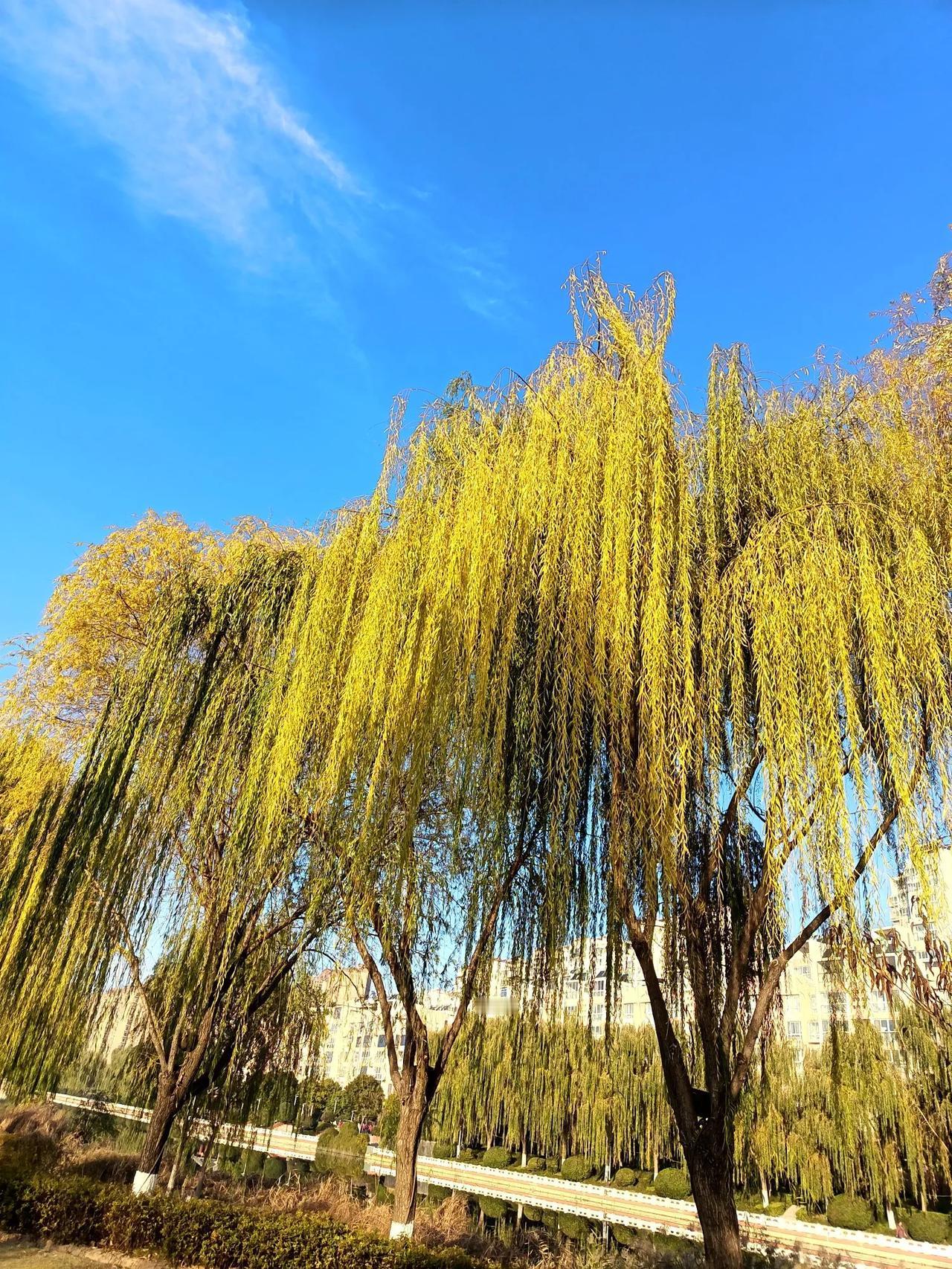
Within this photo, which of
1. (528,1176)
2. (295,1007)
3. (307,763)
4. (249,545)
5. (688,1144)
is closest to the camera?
(688,1144)

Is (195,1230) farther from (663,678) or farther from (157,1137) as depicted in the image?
(663,678)

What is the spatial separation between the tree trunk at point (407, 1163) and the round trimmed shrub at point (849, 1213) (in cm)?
1554

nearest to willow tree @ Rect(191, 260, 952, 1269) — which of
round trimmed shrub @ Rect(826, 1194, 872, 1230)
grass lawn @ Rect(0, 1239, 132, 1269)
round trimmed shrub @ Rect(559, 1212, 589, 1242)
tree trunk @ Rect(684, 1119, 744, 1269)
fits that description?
tree trunk @ Rect(684, 1119, 744, 1269)

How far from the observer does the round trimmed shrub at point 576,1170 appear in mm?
20094

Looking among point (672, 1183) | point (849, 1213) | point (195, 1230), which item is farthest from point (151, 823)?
point (849, 1213)

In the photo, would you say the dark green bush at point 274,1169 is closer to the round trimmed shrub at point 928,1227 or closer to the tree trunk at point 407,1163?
the tree trunk at point 407,1163

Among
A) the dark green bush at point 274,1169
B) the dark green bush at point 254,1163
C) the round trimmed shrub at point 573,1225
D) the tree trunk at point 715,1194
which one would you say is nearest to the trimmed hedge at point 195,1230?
the tree trunk at point 715,1194

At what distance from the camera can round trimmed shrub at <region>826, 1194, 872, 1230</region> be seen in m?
16.4

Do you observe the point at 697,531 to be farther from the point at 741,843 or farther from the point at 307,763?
the point at 307,763

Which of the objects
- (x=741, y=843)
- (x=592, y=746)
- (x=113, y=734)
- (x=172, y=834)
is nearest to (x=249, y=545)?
(x=113, y=734)

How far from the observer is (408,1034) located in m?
7.25

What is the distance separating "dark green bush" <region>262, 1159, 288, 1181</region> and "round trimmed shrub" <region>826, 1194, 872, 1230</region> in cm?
1301

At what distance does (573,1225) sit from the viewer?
1381 cm

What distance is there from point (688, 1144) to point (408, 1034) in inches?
150
